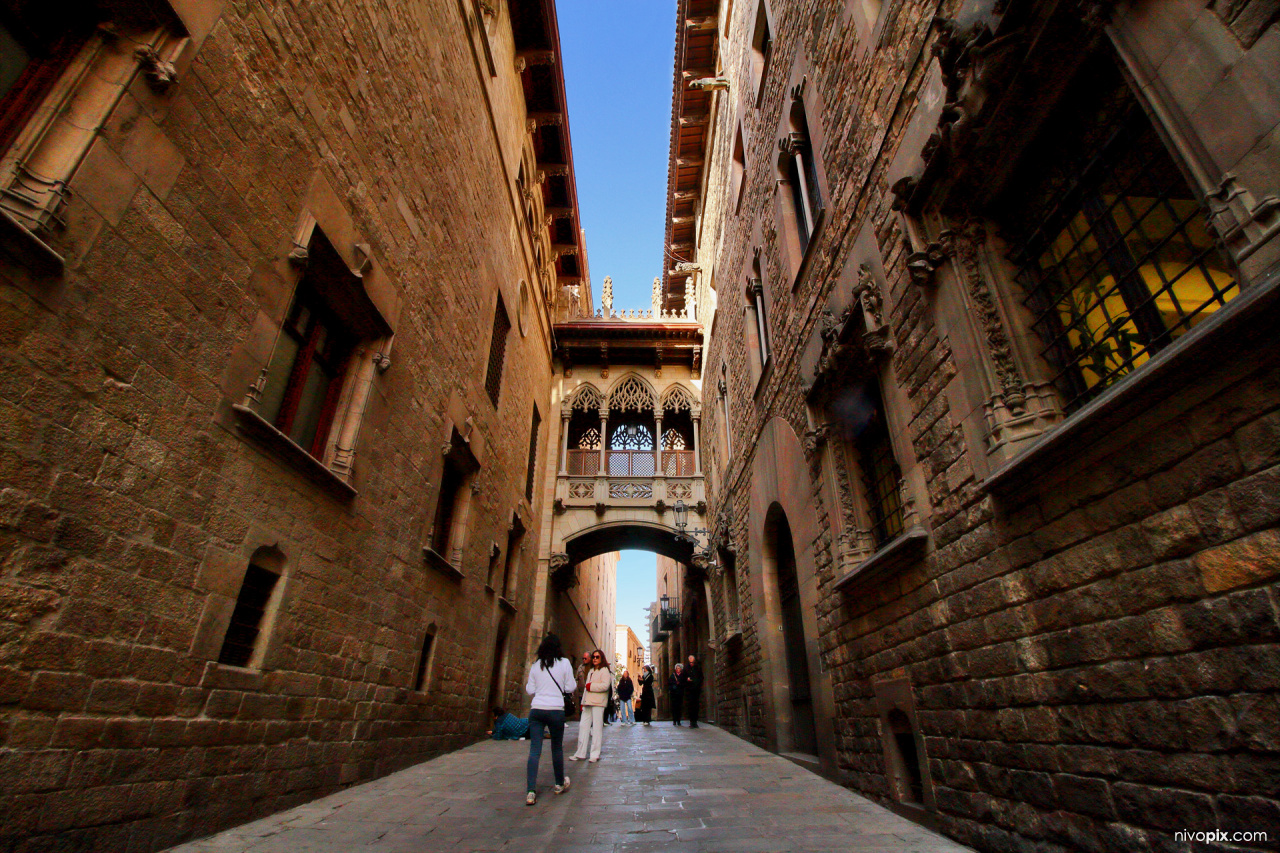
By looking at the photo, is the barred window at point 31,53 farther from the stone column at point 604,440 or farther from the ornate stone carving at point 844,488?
A: the stone column at point 604,440

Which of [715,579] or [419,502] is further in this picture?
[715,579]

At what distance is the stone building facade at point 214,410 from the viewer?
107 inches

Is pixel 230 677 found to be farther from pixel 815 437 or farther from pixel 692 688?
pixel 692 688

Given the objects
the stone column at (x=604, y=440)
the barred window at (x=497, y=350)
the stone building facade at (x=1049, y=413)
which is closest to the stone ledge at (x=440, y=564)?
the barred window at (x=497, y=350)

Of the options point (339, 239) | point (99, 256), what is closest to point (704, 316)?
point (339, 239)

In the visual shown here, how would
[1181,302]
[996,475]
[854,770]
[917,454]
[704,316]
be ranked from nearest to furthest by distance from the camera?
1. [1181,302]
2. [996,475]
3. [917,454]
4. [854,770]
5. [704,316]

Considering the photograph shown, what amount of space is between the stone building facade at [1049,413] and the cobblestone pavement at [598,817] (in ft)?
1.70

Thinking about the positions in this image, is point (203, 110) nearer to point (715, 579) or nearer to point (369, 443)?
point (369, 443)

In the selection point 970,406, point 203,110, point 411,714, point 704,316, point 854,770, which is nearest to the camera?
point 970,406

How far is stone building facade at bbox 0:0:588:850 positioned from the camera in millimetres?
2719

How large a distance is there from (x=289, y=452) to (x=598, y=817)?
139 inches

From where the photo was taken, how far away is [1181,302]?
7.85 feet

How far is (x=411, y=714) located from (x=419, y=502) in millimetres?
2491

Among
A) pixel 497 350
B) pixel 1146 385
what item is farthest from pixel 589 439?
pixel 1146 385
